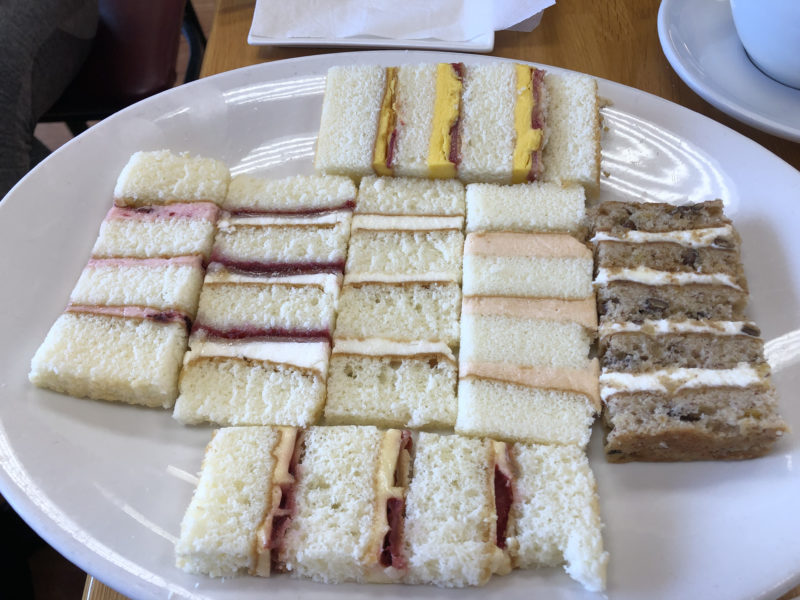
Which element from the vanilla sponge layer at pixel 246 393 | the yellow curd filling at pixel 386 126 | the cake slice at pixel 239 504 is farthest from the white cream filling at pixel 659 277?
the cake slice at pixel 239 504

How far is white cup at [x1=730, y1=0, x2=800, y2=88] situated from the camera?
1.95 meters

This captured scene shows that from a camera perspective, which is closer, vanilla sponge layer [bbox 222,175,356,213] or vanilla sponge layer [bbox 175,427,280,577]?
vanilla sponge layer [bbox 175,427,280,577]

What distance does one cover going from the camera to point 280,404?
5.90 ft

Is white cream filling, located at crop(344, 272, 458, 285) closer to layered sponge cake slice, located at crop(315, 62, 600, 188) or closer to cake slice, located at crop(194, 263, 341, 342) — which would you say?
cake slice, located at crop(194, 263, 341, 342)

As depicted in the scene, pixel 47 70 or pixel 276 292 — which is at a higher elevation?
pixel 47 70

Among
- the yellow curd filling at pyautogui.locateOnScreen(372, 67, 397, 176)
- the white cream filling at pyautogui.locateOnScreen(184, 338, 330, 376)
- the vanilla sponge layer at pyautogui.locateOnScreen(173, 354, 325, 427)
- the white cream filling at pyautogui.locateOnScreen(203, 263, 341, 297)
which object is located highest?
the yellow curd filling at pyautogui.locateOnScreen(372, 67, 397, 176)

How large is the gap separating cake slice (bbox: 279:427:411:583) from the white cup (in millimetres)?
1716

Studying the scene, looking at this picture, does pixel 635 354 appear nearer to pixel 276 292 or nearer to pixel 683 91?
pixel 276 292

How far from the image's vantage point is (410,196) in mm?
2164

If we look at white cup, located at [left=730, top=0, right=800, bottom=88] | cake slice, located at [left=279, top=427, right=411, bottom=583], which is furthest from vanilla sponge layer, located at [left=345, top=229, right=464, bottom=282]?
white cup, located at [left=730, top=0, right=800, bottom=88]

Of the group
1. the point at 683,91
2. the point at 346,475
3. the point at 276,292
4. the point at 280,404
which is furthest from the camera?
the point at 683,91

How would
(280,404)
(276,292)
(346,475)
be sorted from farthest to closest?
(276,292)
(280,404)
(346,475)

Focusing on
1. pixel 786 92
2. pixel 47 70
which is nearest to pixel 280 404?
pixel 47 70

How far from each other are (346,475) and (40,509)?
0.80m
